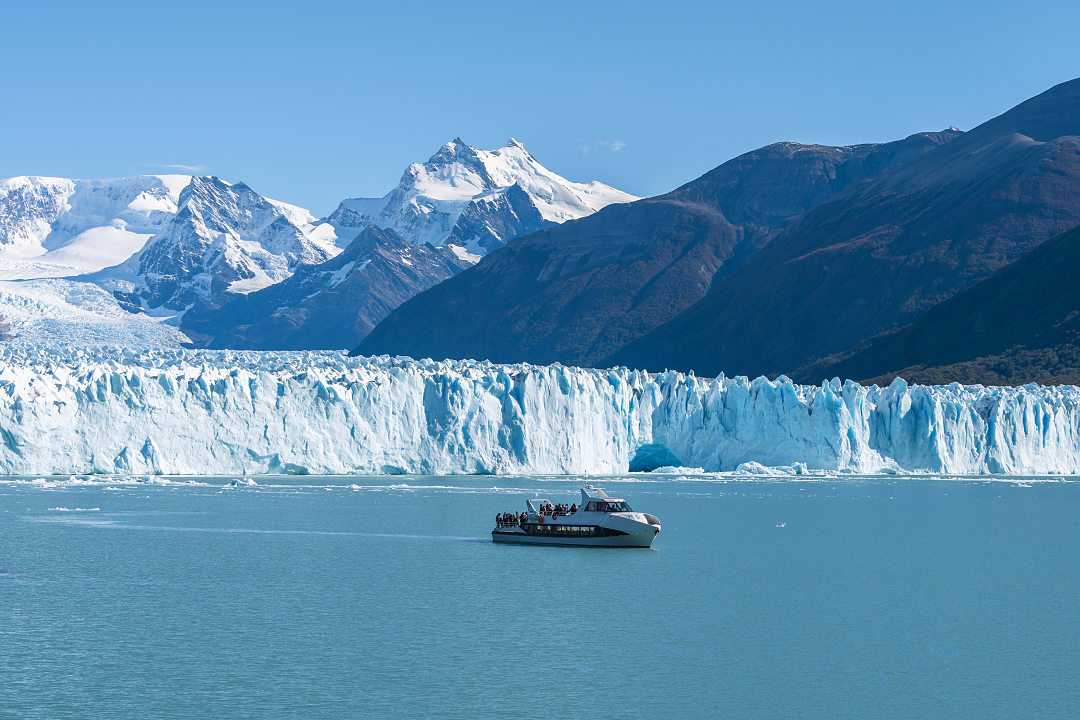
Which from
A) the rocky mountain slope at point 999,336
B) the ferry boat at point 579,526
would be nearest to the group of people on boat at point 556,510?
the ferry boat at point 579,526

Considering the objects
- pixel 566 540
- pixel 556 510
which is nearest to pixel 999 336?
pixel 556 510

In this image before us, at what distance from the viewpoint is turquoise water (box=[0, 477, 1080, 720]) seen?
26828mm

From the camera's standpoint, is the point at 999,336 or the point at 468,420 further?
the point at 999,336

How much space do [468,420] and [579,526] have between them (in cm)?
2597

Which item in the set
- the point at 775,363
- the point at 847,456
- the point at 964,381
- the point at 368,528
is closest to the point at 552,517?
the point at 368,528

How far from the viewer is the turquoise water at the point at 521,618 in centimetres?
2683

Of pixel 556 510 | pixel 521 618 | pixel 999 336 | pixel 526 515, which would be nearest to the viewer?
pixel 521 618

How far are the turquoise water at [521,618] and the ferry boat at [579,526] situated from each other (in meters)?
0.89

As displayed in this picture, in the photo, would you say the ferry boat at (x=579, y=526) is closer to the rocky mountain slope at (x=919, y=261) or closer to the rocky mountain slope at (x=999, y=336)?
the rocky mountain slope at (x=999, y=336)

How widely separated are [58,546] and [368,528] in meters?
11.1

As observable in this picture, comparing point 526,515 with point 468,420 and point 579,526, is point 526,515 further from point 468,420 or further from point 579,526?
point 468,420

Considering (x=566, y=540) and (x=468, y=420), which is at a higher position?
(x=468, y=420)

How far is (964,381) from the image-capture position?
13350 centimetres

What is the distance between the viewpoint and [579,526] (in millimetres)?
49812
